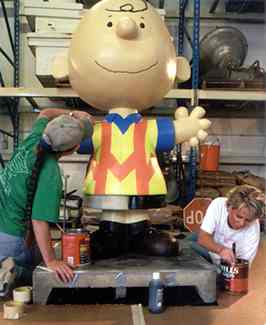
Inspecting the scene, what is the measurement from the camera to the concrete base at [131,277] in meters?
1.20

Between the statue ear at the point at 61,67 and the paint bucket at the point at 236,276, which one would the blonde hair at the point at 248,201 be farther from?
the statue ear at the point at 61,67

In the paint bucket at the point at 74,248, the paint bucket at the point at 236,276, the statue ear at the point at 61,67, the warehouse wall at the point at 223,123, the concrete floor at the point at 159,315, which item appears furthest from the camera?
the warehouse wall at the point at 223,123

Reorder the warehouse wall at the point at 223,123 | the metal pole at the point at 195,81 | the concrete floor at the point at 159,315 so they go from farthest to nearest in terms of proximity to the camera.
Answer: the warehouse wall at the point at 223,123 < the metal pole at the point at 195,81 < the concrete floor at the point at 159,315

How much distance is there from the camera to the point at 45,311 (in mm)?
1178

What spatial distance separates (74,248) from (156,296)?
0.76ft

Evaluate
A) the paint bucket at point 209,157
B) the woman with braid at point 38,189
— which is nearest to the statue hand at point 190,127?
the woman with braid at point 38,189

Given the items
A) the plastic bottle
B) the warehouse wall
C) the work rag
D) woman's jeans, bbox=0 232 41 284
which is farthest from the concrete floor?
the warehouse wall

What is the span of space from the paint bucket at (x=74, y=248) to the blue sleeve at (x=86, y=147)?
247mm

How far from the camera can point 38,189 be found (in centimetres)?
122

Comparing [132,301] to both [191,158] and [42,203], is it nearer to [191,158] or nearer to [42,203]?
[42,203]

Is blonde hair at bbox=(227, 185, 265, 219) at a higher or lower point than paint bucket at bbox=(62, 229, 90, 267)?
higher

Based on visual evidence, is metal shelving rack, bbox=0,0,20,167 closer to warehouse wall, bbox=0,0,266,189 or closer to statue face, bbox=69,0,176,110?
warehouse wall, bbox=0,0,266,189

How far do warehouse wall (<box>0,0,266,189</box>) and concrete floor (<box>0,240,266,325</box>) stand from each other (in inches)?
66.4

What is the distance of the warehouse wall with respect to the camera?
2.89 metres
